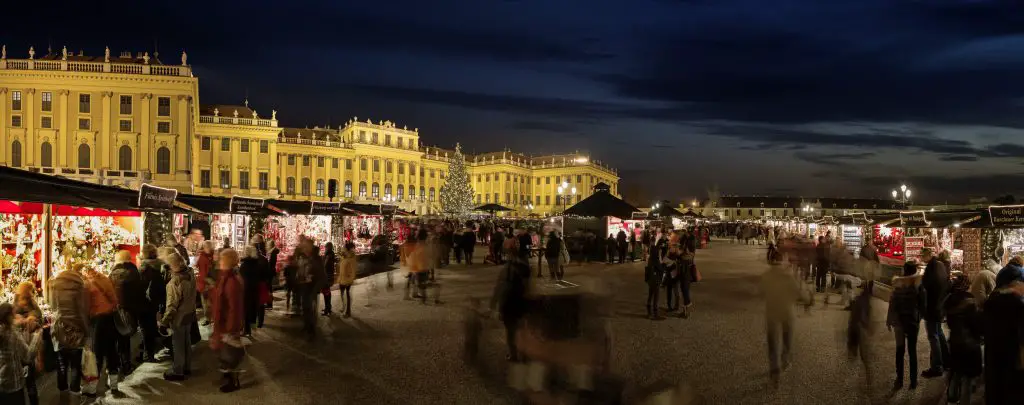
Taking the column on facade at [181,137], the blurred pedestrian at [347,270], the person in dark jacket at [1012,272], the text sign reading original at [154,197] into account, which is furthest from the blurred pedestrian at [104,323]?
the column on facade at [181,137]

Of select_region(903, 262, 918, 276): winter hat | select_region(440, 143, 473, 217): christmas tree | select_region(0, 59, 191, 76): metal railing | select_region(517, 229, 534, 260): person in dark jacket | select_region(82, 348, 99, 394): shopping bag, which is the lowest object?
select_region(82, 348, 99, 394): shopping bag

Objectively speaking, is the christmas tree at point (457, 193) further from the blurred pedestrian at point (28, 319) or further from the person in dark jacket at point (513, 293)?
the blurred pedestrian at point (28, 319)

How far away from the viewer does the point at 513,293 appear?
6.83 metres

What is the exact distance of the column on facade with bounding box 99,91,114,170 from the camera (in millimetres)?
47594

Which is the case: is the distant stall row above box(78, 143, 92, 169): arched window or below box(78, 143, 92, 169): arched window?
below

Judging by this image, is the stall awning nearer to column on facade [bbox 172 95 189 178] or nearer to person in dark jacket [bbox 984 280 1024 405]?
person in dark jacket [bbox 984 280 1024 405]

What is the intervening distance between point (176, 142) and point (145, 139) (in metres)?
2.21

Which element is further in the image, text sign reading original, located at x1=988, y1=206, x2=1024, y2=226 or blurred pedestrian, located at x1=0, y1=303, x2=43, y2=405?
text sign reading original, located at x1=988, y1=206, x2=1024, y2=226

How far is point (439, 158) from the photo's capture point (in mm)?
92938

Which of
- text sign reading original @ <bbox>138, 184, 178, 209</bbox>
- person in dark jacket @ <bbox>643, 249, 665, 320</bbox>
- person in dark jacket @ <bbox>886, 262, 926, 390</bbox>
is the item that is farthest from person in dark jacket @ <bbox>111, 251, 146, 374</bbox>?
person in dark jacket @ <bbox>886, 262, 926, 390</bbox>

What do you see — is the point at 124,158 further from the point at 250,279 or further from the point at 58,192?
the point at 58,192

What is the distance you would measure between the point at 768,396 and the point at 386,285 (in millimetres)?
11582

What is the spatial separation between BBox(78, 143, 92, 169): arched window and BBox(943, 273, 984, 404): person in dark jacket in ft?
184

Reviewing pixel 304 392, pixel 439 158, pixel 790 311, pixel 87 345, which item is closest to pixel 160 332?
pixel 87 345
